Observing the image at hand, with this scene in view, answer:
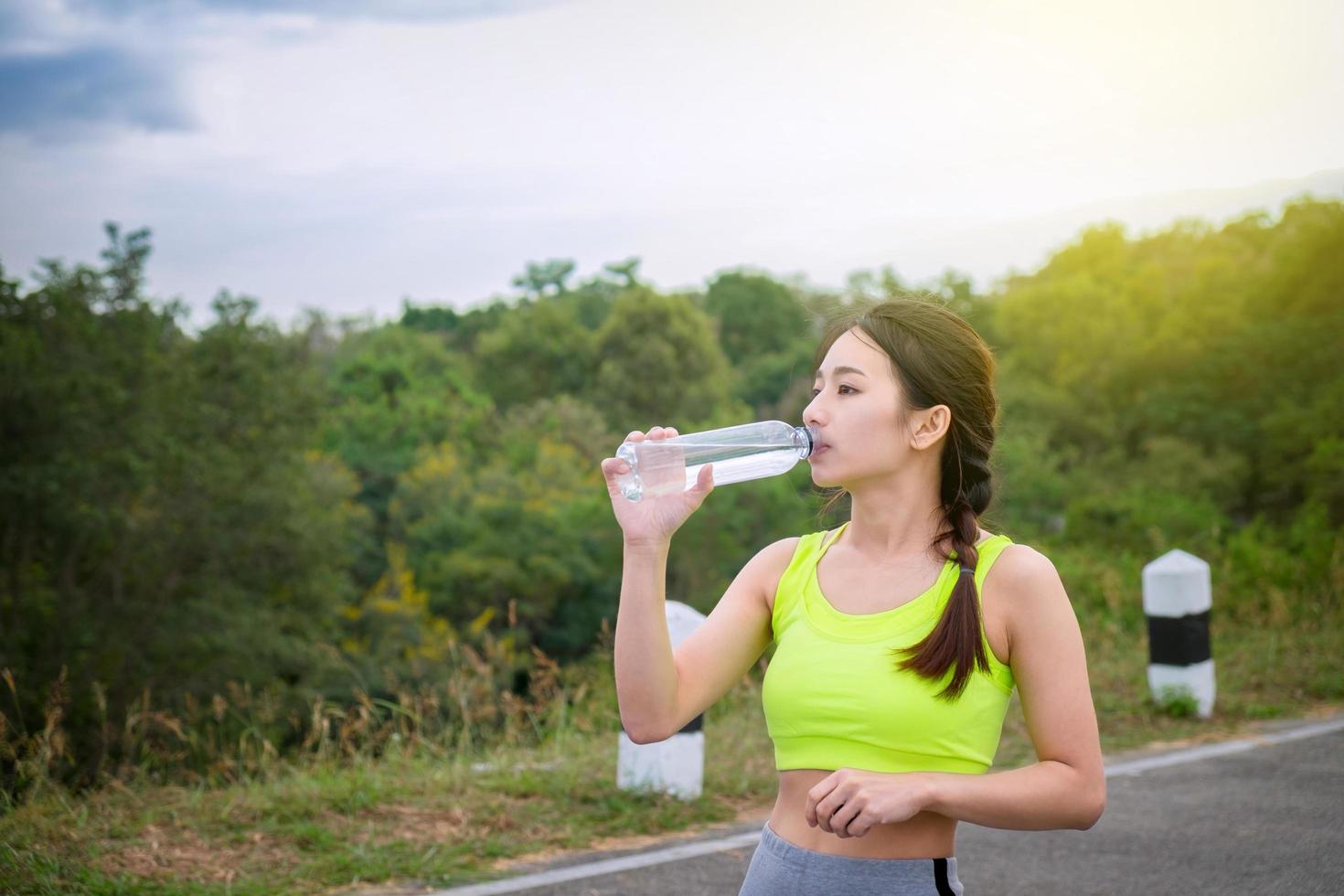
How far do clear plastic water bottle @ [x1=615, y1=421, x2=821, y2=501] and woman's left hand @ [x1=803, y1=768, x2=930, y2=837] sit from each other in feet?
1.94

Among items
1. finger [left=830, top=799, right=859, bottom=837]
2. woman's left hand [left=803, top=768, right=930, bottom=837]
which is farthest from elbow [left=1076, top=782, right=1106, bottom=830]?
finger [left=830, top=799, right=859, bottom=837]

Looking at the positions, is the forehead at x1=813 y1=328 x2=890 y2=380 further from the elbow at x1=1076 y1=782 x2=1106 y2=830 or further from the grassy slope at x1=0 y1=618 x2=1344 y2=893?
the grassy slope at x1=0 y1=618 x2=1344 y2=893

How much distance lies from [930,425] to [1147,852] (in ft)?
11.1

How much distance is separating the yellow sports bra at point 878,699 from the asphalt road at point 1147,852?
2.47 meters

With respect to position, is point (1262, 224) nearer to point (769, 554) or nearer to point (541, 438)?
point (541, 438)

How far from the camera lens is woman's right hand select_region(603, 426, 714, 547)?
2.22m

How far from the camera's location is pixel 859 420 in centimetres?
232

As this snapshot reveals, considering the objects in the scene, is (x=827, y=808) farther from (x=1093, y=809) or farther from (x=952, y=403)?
(x=952, y=403)

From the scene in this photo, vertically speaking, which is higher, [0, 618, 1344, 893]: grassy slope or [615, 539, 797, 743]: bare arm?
[615, 539, 797, 743]: bare arm

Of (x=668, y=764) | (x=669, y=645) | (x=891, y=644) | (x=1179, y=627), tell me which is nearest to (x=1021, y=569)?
(x=891, y=644)

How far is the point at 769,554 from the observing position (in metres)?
2.54

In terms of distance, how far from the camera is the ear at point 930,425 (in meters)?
2.36

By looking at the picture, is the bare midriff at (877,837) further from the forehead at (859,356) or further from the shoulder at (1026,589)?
the forehead at (859,356)

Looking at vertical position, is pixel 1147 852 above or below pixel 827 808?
below
